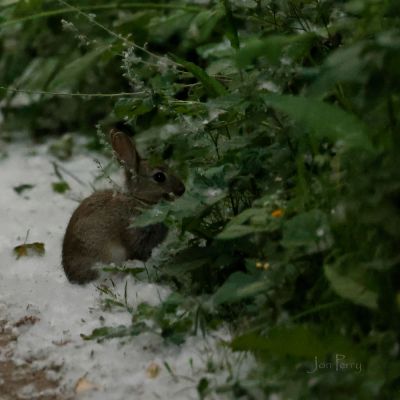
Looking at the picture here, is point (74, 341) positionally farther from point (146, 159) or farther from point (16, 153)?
point (16, 153)

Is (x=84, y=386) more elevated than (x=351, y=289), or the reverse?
(x=351, y=289)

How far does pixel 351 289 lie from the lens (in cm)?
298

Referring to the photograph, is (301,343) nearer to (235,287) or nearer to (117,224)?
(235,287)

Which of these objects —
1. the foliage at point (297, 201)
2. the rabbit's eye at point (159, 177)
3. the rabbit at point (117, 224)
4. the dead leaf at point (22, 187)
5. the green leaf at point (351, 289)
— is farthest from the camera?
the dead leaf at point (22, 187)

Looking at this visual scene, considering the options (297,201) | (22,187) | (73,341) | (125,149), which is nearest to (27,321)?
(73,341)

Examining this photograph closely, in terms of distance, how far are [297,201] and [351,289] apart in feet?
1.31

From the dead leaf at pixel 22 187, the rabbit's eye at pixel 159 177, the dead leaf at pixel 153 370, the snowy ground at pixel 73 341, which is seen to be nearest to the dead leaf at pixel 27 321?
the snowy ground at pixel 73 341

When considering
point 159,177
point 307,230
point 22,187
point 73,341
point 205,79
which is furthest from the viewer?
point 22,187

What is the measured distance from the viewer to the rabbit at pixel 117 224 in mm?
4625

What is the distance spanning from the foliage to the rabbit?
345mm

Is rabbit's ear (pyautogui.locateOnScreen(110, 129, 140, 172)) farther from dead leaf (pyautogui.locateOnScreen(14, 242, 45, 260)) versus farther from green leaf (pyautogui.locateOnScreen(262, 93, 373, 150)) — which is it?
green leaf (pyautogui.locateOnScreen(262, 93, 373, 150))

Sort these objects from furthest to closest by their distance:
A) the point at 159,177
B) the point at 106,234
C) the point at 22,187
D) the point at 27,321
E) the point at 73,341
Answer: the point at 22,187, the point at 159,177, the point at 106,234, the point at 27,321, the point at 73,341
